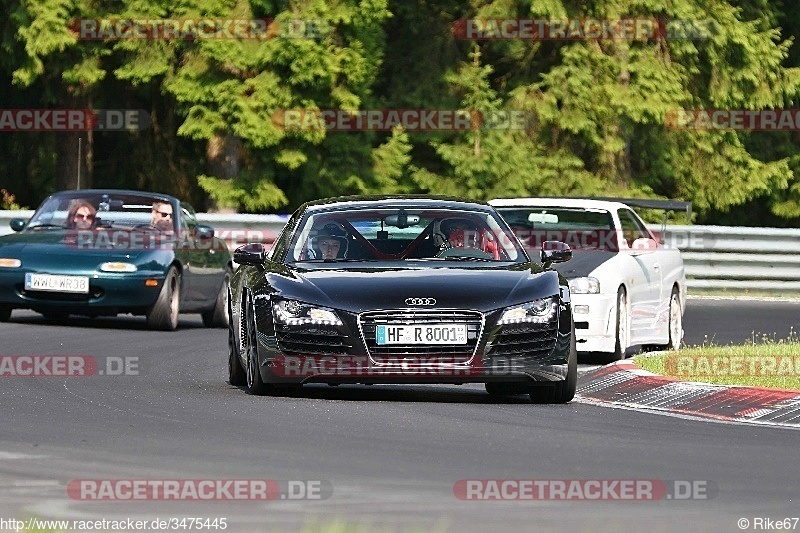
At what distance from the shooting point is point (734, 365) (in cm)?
1606

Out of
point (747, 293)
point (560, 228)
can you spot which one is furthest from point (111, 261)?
point (747, 293)

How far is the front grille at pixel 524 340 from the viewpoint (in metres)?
12.8

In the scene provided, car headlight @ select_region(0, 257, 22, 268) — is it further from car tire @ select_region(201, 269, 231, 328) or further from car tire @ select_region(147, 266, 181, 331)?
car tire @ select_region(201, 269, 231, 328)

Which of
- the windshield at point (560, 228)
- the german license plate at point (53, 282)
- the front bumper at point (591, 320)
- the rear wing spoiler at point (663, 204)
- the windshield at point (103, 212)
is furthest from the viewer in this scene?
the windshield at point (103, 212)

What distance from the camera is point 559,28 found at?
40156mm

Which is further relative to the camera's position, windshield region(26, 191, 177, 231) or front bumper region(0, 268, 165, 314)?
windshield region(26, 191, 177, 231)

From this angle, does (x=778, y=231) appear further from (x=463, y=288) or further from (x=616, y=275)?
(x=463, y=288)

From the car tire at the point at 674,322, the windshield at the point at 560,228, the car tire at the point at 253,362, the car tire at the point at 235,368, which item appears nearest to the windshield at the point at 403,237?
the car tire at the point at 253,362

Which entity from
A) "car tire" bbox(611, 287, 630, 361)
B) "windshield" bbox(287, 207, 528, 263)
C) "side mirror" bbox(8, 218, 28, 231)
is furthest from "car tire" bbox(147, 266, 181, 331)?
"windshield" bbox(287, 207, 528, 263)

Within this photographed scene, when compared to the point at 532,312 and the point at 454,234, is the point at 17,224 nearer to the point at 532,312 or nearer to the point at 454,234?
the point at 454,234

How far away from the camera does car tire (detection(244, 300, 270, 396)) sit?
43.4ft

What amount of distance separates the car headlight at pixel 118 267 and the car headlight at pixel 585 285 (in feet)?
16.7

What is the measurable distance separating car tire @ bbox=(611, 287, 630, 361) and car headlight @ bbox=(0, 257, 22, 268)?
6.06 meters

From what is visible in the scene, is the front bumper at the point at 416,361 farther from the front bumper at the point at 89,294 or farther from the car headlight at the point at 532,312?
the front bumper at the point at 89,294
